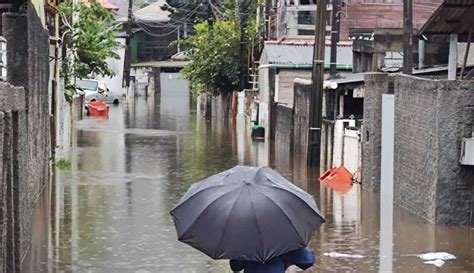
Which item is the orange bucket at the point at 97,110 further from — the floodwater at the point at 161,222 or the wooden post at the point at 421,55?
the wooden post at the point at 421,55

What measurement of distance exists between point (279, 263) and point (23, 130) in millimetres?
8095

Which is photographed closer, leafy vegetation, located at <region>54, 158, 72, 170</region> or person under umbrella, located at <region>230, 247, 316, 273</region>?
person under umbrella, located at <region>230, 247, 316, 273</region>

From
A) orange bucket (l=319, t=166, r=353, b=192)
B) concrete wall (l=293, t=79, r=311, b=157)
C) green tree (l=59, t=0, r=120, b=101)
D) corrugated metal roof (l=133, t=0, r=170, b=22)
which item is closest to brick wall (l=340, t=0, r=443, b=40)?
green tree (l=59, t=0, r=120, b=101)

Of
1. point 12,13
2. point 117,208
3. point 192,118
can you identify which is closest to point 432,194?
point 117,208

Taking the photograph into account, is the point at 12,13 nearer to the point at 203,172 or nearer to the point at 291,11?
the point at 203,172

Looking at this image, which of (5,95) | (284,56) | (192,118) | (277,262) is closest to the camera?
(277,262)

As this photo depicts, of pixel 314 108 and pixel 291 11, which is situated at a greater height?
pixel 291 11

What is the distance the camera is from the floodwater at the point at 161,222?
49.5 ft

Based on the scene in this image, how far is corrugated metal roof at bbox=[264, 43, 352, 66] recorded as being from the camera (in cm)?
4250

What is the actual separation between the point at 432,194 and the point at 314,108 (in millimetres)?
11777

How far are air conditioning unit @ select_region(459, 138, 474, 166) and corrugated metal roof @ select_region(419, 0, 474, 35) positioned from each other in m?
2.91

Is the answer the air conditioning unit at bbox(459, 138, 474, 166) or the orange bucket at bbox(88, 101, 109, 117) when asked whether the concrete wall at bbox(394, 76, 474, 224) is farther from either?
the orange bucket at bbox(88, 101, 109, 117)

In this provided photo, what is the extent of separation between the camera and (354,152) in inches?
1048

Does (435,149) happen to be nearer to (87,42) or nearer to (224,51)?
(87,42)
